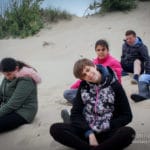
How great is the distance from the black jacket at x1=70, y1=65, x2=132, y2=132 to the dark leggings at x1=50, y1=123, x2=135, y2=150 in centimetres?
8

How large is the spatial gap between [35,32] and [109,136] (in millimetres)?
10380

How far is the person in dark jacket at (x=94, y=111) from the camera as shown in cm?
613

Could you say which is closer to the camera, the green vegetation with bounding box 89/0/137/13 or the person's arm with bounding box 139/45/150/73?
the person's arm with bounding box 139/45/150/73

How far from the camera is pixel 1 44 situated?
15766 mm

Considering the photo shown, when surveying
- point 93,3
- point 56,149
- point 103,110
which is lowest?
point 56,149

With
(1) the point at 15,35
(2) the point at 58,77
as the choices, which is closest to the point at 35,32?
(1) the point at 15,35

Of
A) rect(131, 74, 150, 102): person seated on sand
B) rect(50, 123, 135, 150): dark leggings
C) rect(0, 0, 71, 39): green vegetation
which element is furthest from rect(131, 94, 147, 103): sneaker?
rect(0, 0, 71, 39): green vegetation

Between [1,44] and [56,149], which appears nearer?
[56,149]

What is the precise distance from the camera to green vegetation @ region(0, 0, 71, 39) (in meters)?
16.1

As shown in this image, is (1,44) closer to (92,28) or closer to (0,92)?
(92,28)

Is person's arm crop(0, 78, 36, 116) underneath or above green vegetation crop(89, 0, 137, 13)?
underneath

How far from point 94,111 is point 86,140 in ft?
1.07

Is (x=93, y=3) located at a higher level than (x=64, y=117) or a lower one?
higher

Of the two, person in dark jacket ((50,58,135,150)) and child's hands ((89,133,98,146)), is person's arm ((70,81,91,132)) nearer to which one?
person in dark jacket ((50,58,135,150))
